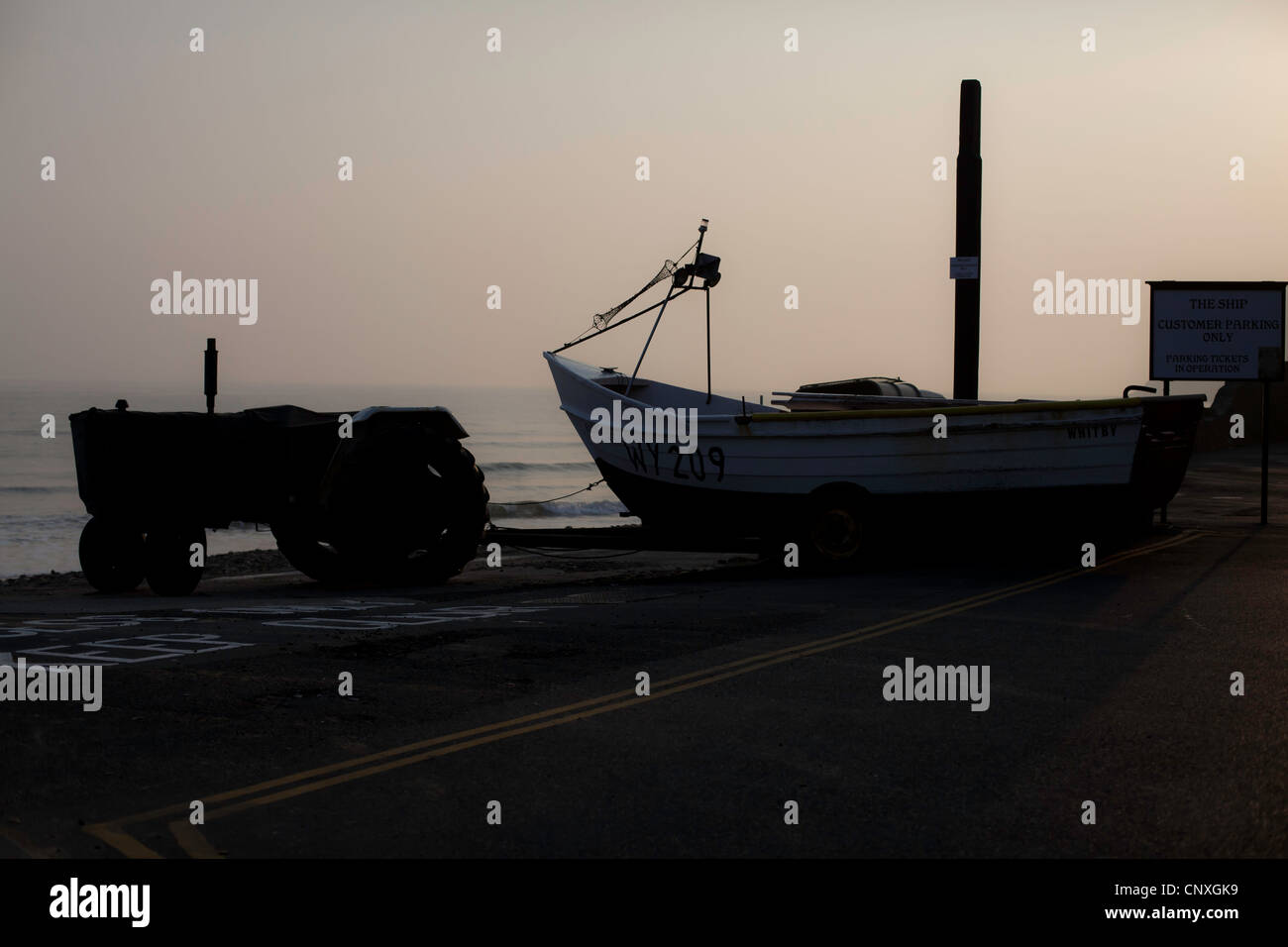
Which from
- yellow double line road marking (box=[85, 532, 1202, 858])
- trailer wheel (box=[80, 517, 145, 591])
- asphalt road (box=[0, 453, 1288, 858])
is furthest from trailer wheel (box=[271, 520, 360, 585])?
yellow double line road marking (box=[85, 532, 1202, 858])

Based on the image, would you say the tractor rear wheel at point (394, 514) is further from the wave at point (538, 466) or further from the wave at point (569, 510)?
the wave at point (538, 466)

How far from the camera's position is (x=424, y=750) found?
675 centimetres

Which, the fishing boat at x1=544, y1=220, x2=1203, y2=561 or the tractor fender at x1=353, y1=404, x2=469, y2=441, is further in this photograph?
the fishing boat at x1=544, y1=220, x2=1203, y2=561

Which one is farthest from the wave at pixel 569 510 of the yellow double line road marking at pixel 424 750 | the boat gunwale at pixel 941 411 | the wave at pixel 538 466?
the yellow double line road marking at pixel 424 750

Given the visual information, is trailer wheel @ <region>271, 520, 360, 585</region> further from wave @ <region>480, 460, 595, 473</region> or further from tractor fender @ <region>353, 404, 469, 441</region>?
wave @ <region>480, 460, 595, 473</region>

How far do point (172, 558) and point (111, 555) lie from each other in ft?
2.53

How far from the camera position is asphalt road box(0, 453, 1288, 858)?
5496mm

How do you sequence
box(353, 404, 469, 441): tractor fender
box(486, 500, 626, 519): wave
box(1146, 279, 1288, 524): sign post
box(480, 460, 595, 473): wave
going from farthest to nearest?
1. box(480, 460, 595, 473): wave
2. box(486, 500, 626, 519): wave
3. box(1146, 279, 1288, 524): sign post
4. box(353, 404, 469, 441): tractor fender

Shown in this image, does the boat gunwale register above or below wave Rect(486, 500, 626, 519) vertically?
above

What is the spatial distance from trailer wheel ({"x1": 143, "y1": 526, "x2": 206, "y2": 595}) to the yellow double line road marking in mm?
7394

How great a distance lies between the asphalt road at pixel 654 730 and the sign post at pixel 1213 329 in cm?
844

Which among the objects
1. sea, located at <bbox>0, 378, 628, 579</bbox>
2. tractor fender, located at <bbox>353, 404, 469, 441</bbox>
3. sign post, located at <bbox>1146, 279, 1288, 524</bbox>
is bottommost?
sea, located at <bbox>0, 378, 628, 579</bbox>

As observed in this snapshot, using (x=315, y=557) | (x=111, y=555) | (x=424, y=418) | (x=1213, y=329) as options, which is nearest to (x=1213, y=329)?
(x=1213, y=329)
